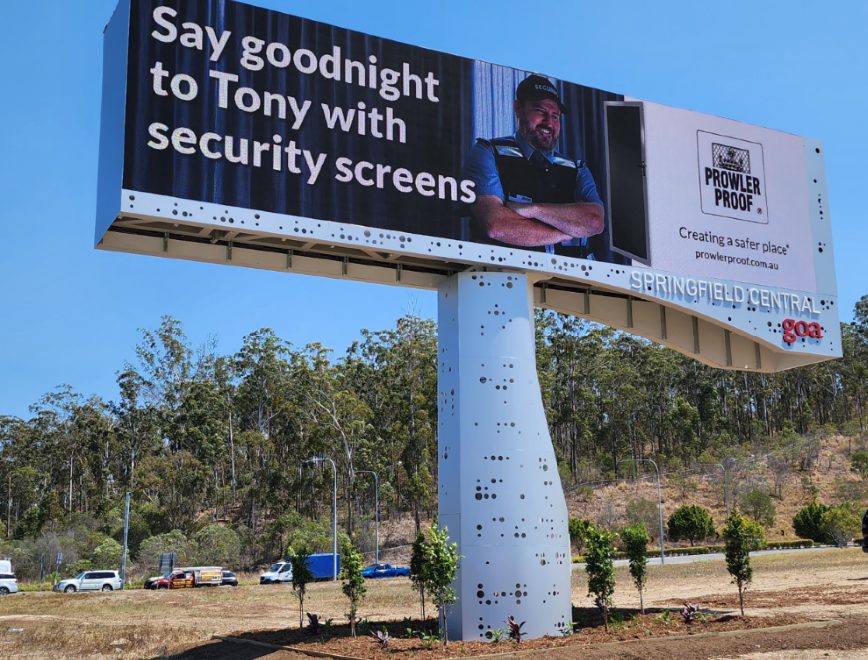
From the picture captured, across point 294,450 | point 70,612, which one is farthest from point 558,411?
point 70,612

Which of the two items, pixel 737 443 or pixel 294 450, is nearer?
pixel 294 450

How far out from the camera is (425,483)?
72.0m

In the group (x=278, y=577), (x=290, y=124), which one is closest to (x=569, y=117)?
(x=290, y=124)

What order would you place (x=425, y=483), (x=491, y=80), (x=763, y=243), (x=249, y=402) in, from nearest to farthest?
(x=491, y=80)
(x=763, y=243)
(x=425, y=483)
(x=249, y=402)

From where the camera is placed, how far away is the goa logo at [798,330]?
21953mm

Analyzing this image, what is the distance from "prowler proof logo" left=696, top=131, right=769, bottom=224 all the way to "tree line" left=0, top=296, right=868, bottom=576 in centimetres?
5156

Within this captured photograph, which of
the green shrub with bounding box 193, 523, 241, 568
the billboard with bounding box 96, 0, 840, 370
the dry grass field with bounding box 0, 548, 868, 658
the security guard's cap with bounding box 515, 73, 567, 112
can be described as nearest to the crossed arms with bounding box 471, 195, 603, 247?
the billboard with bounding box 96, 0, 840, 370

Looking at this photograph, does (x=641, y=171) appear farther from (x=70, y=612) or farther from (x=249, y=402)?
(x=249, y=402)

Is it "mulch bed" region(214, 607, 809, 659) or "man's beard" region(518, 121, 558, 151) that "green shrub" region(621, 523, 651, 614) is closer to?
"mulch bed" region(214, 607, 809, 659)

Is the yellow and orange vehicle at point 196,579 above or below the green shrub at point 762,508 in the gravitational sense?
below

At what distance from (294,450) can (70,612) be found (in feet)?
166

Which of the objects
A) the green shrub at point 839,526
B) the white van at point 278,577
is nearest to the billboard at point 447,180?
the white van at point 278,577

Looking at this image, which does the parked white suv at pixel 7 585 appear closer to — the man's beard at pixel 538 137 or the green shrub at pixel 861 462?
the man's beard at pixel 538 137

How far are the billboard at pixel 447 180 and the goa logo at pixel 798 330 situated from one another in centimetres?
8
